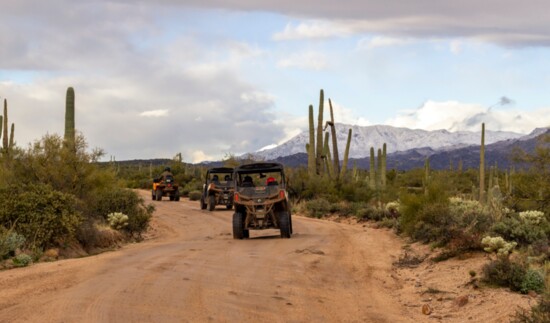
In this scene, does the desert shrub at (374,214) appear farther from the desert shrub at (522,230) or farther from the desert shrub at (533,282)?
the desert shrub at (533,282)

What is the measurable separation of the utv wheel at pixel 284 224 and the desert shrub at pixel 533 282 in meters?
10.4

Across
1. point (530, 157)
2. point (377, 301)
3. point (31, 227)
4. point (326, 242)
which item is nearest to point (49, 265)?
point (31, 227)

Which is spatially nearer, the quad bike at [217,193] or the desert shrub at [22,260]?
the desert shrub at [22,260]

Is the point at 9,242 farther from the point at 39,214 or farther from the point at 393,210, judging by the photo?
the point at 393,210

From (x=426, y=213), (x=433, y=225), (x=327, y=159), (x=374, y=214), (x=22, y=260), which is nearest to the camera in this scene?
(x=22, y=260)

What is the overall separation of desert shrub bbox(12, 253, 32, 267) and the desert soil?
26 cm

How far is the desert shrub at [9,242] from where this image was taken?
14.7m

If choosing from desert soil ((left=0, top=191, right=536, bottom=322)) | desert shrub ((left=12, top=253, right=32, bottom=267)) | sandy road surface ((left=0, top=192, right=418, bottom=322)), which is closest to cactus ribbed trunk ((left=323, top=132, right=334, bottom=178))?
sandy road surface ((left=0, top=192, right=418, bottom=322))

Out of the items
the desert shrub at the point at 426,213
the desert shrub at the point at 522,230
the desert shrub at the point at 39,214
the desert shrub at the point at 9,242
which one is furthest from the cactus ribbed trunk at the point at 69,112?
the desert shrub at the point at 522,230

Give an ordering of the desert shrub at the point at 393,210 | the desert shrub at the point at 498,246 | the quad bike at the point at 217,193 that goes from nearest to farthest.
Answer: the desert shrub at the point at 498,246 < the desert shrub at the point at 393,210 < the quad bike at the point at 217,193

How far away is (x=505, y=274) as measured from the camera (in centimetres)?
1126

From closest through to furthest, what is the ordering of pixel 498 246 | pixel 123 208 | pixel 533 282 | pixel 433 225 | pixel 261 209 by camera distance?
pixel 533 282, pixel 498 246, pixel 433 225, pixel 261 209, pixel 123 208

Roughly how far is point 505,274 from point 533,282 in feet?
1.63

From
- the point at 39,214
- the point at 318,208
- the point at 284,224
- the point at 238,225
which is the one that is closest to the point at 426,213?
the point at 284,224
